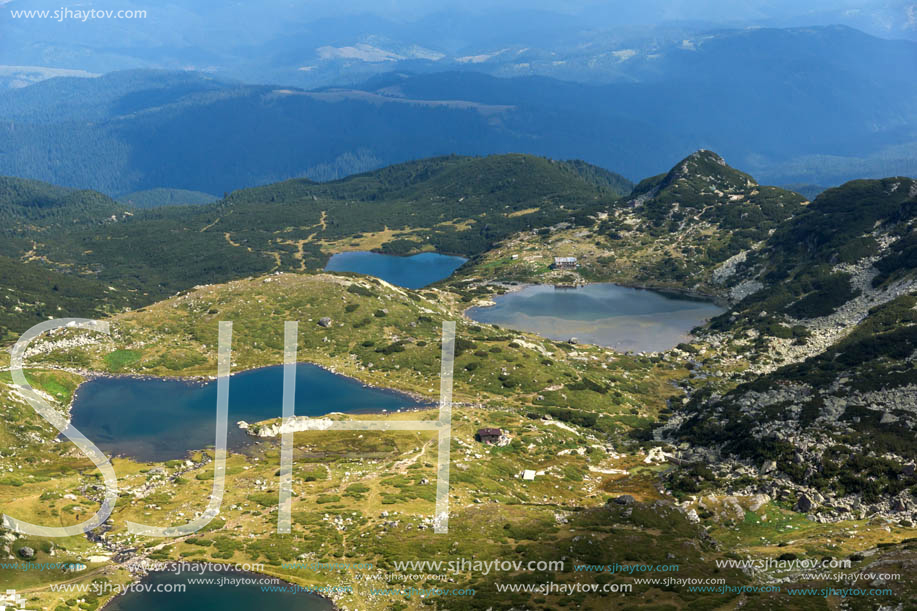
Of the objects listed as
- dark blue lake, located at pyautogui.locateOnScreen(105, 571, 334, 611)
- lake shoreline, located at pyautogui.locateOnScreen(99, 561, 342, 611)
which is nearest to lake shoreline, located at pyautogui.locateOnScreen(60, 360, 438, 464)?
lake shoreline, located at pyautogui.locateOnScreen(99, 561, 342, 611)

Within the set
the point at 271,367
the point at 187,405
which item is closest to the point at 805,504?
the point at 187,405

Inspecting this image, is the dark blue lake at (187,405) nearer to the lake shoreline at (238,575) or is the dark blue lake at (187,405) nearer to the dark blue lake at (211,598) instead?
the lake shoreline at (238,575)

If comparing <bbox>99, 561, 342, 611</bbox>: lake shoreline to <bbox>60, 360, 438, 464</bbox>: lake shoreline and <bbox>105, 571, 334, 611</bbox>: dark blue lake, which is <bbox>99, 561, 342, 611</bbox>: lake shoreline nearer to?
<bbox>105, 571, 334, 611</bbox>: dark blue lake

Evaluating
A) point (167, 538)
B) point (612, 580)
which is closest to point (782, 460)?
point (612, 580)

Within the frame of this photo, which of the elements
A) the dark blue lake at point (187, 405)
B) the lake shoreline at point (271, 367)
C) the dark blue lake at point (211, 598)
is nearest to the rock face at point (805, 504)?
the dark blue lake at point (211, 598)

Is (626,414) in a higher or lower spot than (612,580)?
lower

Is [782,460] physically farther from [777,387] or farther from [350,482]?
[350,482]
